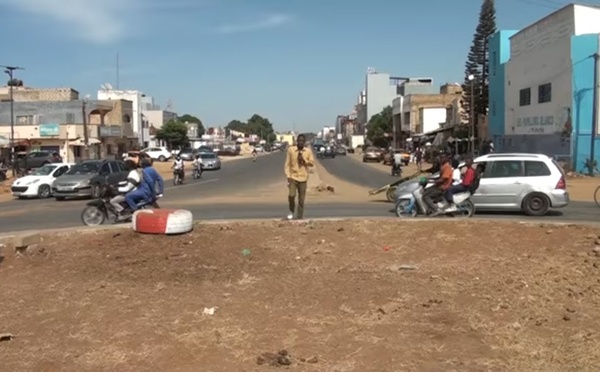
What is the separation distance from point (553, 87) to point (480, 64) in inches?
975

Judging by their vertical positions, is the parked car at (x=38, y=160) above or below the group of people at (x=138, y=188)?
below

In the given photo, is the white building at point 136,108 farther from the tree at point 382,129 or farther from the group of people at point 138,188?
the group of people at point 138,188

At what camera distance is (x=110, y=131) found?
7200cm

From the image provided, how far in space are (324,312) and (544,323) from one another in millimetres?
2202

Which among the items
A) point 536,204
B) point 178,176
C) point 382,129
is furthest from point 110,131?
point 536,204

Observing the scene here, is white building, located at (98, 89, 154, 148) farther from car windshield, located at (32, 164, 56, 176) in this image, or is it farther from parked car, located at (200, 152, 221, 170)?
car windshield, located at (32, 164, 56, 176)

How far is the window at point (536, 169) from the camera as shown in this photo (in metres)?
15.7

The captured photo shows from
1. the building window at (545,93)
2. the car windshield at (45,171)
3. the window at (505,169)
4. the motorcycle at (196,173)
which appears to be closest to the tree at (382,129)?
the building window at (545,93)

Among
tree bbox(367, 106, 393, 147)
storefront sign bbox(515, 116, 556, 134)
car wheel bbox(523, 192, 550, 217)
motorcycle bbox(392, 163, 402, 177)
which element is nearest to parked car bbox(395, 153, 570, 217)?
car wheel bbox(523, 192, 550, 217)

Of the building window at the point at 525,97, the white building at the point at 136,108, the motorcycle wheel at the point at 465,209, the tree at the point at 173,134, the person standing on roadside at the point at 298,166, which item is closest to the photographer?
the person standing on roadside at the point at 298,166

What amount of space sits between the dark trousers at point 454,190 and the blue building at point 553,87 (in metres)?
23.6

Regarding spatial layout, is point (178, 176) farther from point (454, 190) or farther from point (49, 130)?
point (49, 130)

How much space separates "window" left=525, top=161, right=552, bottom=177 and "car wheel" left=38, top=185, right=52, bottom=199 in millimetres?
20400

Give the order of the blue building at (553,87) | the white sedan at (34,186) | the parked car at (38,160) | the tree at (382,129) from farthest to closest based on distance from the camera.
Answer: the tree at (382,129), the parked car at (38,160), the blue building at (553,87), the white sedan at (34,186)
